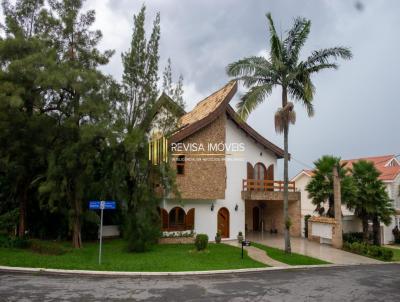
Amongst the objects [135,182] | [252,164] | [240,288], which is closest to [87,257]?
[135,182]

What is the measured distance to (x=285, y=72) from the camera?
17.1 meters

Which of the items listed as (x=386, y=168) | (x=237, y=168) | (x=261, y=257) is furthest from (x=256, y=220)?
(x=386, y=168)

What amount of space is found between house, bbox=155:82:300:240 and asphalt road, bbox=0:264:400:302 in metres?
8.21

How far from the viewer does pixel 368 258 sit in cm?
1817

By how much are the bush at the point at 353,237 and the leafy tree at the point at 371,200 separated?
2.53ft

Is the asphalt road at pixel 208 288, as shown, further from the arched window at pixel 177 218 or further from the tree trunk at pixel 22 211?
the arched window at pixel 177 218

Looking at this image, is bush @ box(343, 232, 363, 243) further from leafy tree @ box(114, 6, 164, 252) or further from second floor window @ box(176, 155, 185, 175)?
leafy tree @ box(114, 6, 164, 252)

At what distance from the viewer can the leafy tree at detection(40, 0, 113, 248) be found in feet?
52.2

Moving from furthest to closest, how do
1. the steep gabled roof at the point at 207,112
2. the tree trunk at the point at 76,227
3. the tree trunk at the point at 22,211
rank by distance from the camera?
the steep gabled roof at the point at 207,112 → the tree trunk at the point at 22,211 → the tree trunk at the point at 76,227

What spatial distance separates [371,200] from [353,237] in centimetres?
320

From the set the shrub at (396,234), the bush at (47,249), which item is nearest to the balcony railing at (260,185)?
the shrub at (396,234)

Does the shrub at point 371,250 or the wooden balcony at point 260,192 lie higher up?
the wooden balcony at point 260,192

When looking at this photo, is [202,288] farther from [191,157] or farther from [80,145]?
[191,157]

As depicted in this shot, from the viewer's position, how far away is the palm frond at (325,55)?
1661 centimetres
